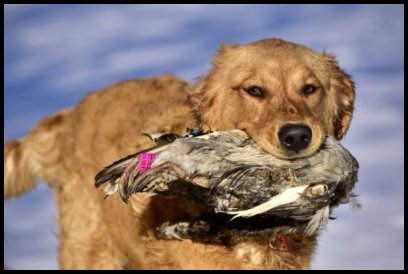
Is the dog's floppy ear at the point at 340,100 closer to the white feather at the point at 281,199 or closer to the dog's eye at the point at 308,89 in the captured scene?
the dog's eye at the point at 308,89

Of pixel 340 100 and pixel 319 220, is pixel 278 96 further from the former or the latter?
pixel 319 220

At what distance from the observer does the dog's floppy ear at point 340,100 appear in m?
5.97

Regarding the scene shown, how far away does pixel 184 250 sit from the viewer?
18.6ft

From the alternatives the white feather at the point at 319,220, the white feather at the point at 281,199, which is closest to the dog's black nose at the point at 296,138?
the white feather at the point at 281,199

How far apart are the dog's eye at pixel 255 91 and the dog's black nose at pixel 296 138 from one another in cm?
76

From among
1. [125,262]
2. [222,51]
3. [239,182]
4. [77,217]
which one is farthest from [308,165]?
[77,217]

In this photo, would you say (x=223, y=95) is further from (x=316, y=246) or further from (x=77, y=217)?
(x=77, y=217)

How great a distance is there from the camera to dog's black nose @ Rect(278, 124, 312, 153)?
487 centimetres

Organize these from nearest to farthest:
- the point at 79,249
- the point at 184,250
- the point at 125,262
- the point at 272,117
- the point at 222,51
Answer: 1. the point at 272,117
2. the point at 184,250
3. the point at 222,51
4. the point at 125,262
5. the point at 79,249

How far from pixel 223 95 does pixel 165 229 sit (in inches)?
42.6

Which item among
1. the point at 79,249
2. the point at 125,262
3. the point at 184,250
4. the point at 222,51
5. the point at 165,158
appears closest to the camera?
the point at 165,158

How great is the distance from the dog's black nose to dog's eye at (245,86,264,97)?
76 centimetres

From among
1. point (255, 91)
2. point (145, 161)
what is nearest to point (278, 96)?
point (255, 91)

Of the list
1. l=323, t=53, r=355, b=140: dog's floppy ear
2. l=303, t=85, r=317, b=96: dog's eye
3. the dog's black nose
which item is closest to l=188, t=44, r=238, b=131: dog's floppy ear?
l=303, t=85, r=317, b=96: dog's eye
